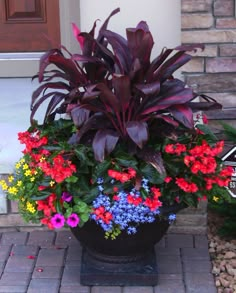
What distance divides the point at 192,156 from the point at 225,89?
94 cm

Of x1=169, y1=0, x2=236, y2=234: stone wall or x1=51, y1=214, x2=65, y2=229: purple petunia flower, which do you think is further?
x1=169, y1=0, x2=236, y2=234: stone wall

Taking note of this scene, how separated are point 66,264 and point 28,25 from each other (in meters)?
2.50

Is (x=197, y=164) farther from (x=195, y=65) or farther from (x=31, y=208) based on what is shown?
(x=195, y=65)

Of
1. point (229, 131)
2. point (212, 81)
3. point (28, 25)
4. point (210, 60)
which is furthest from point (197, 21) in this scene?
point (28, 25)

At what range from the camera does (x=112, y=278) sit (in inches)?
140

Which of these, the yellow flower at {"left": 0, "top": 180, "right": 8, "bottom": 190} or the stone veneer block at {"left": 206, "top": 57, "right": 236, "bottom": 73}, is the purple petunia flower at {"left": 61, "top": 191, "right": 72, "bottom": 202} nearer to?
the yellow flower at {"left": 0, "top": 180, "right": 8, "bottom": 190}

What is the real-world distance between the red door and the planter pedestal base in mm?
2443

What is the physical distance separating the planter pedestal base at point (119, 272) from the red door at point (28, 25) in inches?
96.2

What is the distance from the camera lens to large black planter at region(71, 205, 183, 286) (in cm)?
347

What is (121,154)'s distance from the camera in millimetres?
3305

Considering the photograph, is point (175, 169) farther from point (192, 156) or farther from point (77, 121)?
point (77, 121)

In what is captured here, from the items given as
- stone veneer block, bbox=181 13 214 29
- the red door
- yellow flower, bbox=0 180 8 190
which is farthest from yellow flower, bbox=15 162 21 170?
the red door

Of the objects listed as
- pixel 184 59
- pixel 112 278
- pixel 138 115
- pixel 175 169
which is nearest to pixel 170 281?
pixel 112 278

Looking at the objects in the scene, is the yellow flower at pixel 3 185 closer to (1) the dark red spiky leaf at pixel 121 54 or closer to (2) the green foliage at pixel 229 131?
(1) the dark red spiky leaf at pixel 121 54
